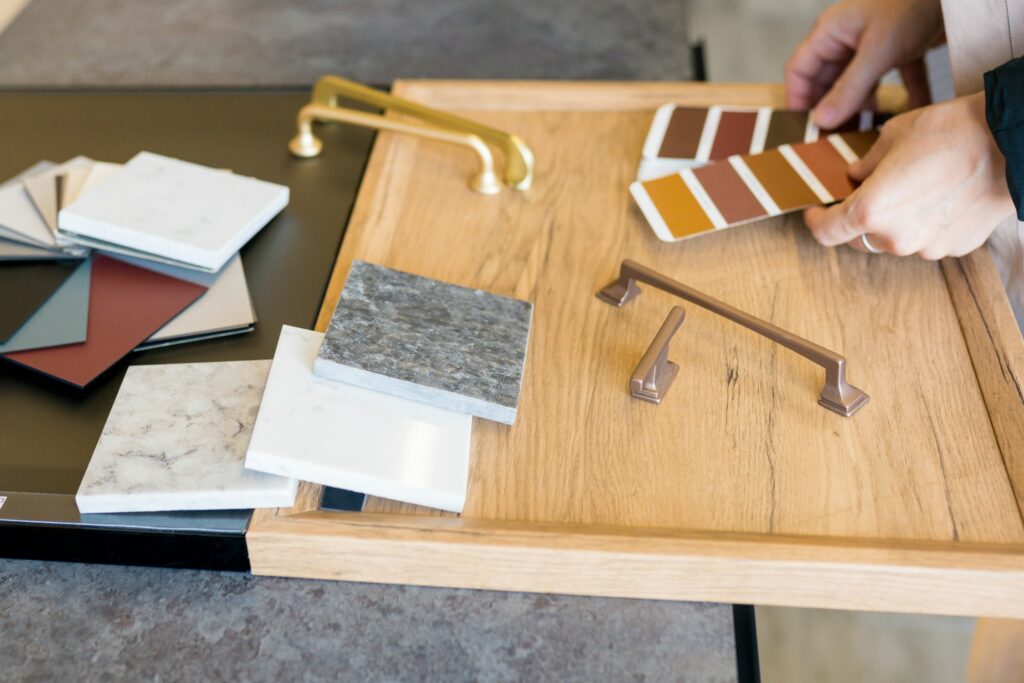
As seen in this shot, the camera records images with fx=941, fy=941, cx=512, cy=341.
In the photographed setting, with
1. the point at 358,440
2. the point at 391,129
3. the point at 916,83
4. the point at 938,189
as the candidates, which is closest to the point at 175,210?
the point at 391,129

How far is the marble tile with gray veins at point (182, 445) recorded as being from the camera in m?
0.65

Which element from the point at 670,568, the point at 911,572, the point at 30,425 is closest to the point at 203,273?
the point at 30,425

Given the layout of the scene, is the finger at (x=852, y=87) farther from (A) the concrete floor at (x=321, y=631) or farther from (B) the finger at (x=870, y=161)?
(A) the concrete floor at (x=321, y=631)

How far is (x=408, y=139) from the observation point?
108cm

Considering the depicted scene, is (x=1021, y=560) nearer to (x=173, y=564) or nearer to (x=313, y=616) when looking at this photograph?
(x=313, y=616)

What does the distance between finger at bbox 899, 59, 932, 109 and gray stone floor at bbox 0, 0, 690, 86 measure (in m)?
0.32

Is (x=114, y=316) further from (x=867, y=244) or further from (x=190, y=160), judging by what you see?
(x=867, y=244)

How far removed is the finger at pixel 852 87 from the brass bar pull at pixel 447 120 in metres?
0.33

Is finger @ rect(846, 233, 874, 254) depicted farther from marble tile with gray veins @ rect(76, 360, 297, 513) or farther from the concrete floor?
marble tile with gray veins @ rect(76, 360, 297, 513)

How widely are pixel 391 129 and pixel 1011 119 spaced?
0.58 m

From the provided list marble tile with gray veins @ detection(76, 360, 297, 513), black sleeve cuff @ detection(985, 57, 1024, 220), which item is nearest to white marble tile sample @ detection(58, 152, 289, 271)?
marble tile with gray veins @ detection(76, 360, 297, 513)

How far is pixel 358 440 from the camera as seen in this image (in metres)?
0.67

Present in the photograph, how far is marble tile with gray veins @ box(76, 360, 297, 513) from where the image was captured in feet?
2.12

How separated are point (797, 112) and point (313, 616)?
30.3 inches
